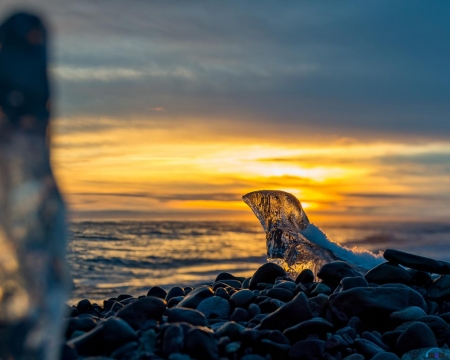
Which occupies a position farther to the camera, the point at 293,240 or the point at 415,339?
the point at 293,240

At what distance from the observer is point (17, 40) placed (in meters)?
2.24

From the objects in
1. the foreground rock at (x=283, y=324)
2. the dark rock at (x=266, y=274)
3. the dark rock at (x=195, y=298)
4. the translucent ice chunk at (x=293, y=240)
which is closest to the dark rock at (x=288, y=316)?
the foreground rock at (x=283, y=324)

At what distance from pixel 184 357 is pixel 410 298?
2.49 metres

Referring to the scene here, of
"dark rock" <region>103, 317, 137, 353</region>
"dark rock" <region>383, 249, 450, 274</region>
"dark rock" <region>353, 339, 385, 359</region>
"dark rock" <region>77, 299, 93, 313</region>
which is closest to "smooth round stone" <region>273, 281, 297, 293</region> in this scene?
"dark rock" <region>353, 339, 385, 359</region>

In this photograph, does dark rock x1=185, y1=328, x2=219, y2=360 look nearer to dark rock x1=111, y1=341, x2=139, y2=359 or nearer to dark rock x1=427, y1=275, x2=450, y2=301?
dark rock x1=111, y1=341, x2=139, y2=359

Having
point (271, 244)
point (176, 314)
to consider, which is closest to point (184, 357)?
point (176, 314)

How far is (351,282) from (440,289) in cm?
111

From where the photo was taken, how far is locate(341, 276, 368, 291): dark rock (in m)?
5.00

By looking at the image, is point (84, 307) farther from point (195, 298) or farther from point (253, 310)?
point (253, 310)

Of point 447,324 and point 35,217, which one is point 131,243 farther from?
point 35,217

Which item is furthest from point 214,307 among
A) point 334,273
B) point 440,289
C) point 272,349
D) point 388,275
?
point 440,289

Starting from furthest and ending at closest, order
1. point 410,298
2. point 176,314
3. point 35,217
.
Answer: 1. point 410,298
2. point 176,314
3. point 35,217

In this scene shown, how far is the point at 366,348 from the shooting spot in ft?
13.4

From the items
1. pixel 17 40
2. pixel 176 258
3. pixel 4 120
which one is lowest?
pixel 176 258
